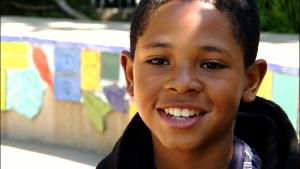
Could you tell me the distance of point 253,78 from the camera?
1465 millimetres

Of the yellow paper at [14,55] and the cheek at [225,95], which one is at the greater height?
the cheek at [225,95]

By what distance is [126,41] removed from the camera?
5.92 m

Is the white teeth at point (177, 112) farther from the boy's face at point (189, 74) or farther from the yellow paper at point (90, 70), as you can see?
the yellow paper at point (90, 70)

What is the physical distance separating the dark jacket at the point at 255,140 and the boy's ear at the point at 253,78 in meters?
0.14

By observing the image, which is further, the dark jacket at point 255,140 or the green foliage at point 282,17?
the green foliage at point 282,17

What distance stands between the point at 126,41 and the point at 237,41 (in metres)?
4.58

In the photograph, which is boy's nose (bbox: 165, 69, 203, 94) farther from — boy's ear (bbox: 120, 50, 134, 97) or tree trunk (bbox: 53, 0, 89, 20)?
tree trunk (bbox: 53, 0, 89, 20)

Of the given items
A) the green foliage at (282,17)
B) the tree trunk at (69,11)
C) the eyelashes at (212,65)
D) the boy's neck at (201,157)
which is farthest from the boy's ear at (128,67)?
the tree trunk at (69,11)

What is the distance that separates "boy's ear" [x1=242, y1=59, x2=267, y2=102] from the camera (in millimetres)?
1450

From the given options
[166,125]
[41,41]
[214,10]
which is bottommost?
[41,41]

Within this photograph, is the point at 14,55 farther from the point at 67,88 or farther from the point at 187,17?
the point at 187,17

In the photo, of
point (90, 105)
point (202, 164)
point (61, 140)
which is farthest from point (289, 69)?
point (202, 164)

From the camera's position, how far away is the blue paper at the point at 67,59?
559 cm

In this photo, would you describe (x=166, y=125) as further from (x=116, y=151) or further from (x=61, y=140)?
(x=61, y=140)
